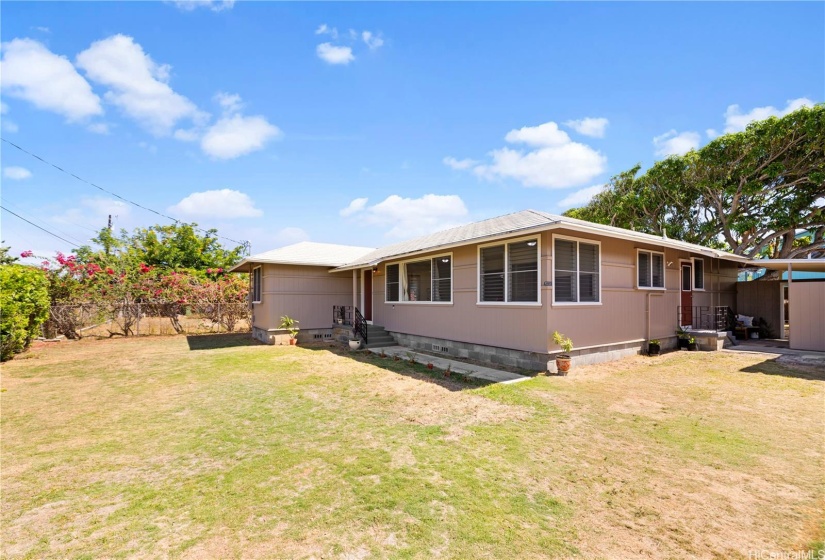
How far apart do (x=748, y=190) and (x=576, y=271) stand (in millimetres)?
14886

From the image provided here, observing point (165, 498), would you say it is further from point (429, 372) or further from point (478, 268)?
point (478, 268)

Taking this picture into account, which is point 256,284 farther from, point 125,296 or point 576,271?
point 576,271

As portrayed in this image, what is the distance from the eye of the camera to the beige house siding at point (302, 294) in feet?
43.8

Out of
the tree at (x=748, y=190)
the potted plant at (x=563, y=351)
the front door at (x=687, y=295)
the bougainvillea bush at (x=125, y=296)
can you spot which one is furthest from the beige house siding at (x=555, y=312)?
the bougainvillea bush at (x=125, y=296)

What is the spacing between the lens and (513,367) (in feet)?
26.9

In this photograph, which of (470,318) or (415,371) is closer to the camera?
(415,371)

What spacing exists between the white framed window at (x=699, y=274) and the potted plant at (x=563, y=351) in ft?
24.6

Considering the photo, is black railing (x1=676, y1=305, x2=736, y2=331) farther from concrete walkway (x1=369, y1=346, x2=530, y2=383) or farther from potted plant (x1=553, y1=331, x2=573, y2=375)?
concrete walkway (x1=369, y1=346, x2=530, y2=383)

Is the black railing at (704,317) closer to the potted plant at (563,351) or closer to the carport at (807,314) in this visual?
the carport at (807,314)

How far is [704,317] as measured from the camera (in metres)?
12.1

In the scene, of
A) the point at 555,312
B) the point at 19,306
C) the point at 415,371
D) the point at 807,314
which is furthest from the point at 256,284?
the point at 807,314

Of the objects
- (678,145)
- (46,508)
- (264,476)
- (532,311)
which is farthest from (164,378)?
(678,145)

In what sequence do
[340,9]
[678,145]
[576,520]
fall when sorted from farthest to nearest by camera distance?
[678,145] < [340,9] < [576,520]

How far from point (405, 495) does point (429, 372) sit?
16.8 ft
